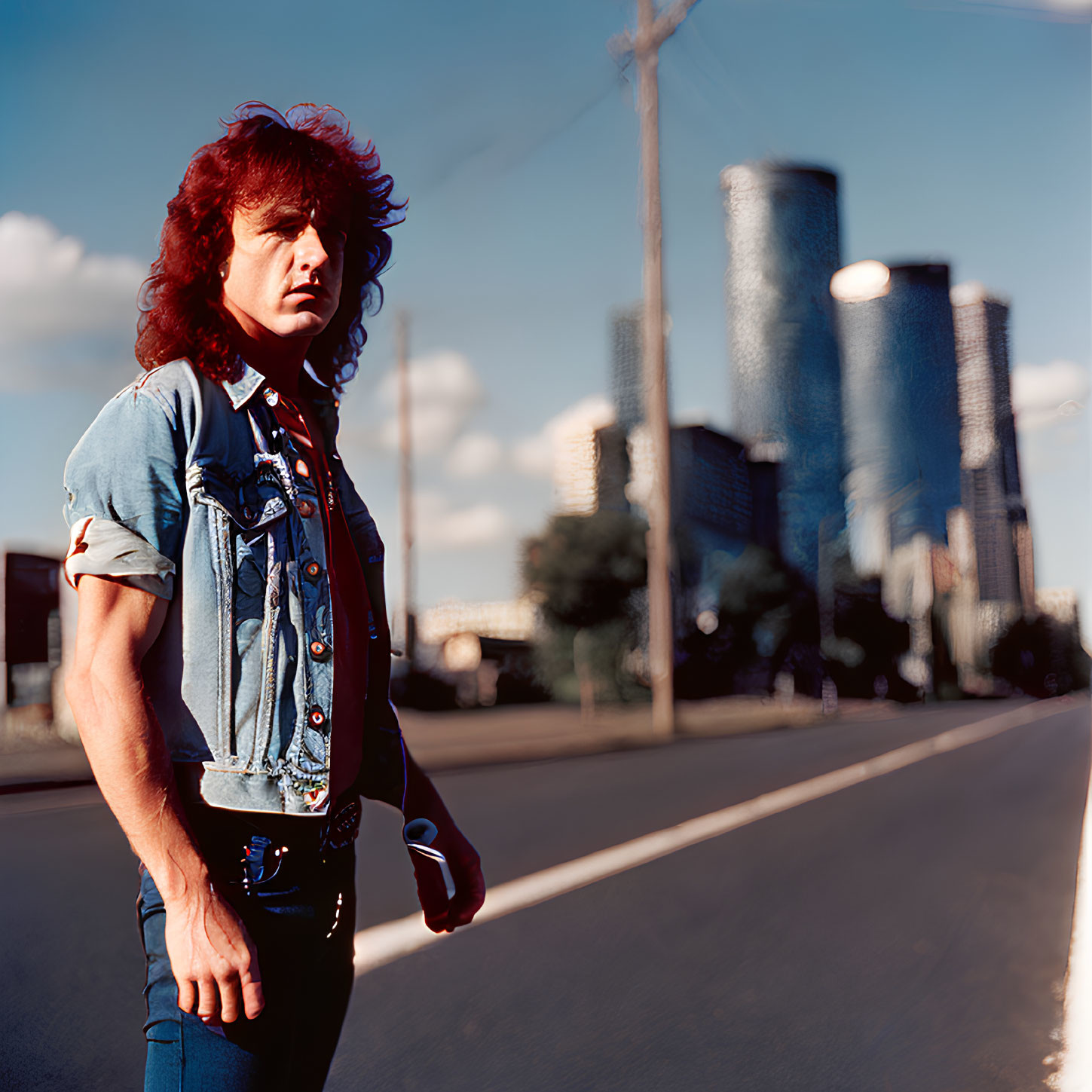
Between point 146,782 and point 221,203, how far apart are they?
733 millimetres

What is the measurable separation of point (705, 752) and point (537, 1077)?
433 inches

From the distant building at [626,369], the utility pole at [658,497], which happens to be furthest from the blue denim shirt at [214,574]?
the utility pole at [658,497]

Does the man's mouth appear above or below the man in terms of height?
above

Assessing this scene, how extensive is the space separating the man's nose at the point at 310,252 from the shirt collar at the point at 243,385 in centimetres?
14

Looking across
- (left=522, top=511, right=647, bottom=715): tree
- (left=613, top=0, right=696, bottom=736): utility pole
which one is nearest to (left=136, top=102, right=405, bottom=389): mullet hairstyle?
(left=522, top=511, right=647, bottom=715): tree

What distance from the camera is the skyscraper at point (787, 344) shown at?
2.44 meters

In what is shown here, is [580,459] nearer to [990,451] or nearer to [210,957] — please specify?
[990,451]

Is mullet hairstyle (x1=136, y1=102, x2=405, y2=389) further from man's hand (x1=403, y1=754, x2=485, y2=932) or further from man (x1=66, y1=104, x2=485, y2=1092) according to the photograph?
man's hand (x1=403, y1=754, x2=485, y2=932)

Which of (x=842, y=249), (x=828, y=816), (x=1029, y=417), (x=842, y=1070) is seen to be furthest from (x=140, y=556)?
(x=828, y=816)

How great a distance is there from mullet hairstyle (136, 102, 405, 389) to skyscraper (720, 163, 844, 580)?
1224 millimetres

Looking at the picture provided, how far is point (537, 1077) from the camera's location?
309cm

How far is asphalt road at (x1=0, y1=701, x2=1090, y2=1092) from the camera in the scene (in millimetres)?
3176

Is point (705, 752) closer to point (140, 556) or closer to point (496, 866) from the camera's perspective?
point (496, 866)

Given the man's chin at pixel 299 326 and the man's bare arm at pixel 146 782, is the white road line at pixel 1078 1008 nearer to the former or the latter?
the man's bare arm at pixel 146 782
